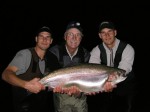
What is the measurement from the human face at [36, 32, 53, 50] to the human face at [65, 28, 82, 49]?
0.40 metres

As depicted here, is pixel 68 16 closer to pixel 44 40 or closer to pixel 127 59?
pixel 127 59

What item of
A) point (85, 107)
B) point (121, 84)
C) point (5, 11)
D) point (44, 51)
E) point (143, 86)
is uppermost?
point (5, 11)

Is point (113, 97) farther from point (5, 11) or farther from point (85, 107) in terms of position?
point (5, 11)

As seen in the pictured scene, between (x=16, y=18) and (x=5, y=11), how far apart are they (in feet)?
23.2

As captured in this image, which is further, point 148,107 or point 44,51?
point 148,107

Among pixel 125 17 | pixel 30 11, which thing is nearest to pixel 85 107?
pixel 125 17

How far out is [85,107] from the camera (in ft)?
16.1

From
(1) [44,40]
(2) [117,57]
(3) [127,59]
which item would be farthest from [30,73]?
(3) [127,59]

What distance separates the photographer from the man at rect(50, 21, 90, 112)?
4773mm

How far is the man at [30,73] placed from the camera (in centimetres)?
419

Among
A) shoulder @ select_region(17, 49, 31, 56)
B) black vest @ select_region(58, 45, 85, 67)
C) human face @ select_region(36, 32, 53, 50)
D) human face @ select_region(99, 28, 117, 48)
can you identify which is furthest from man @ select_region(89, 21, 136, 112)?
shoulder @ select_region(17, 49, 31, 56)

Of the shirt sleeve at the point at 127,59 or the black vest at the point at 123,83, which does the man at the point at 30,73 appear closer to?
the black vest at the point at 123,83

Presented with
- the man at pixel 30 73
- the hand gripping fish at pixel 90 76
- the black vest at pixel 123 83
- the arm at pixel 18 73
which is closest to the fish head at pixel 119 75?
the hand gripping fish at pixel 90 76

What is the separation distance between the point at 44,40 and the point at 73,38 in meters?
0.62
